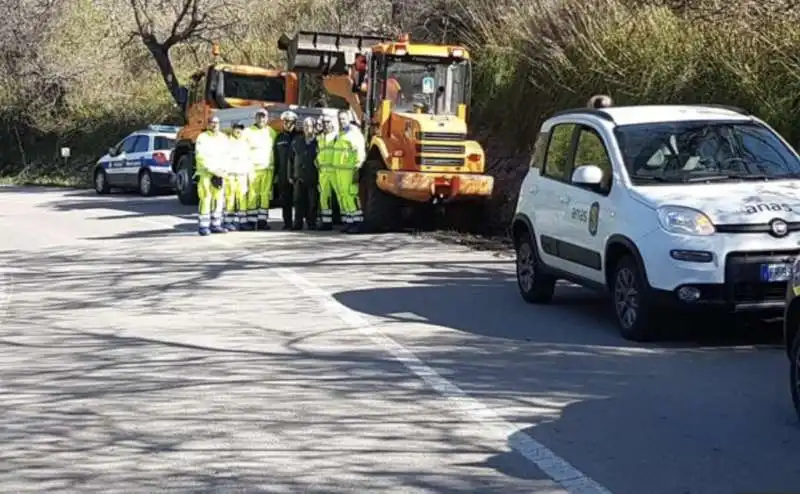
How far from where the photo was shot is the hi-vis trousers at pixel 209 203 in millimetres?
19422

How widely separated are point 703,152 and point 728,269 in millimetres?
1522

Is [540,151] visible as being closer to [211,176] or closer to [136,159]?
[211,176]

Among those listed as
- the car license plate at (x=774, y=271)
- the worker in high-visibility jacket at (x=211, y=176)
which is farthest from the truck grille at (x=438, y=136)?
the car license plate at (x=774, y=271)

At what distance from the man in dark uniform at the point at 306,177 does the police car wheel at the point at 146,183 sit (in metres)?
12.4

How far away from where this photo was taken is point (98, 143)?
4456 centimetres

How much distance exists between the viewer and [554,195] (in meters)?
11.4

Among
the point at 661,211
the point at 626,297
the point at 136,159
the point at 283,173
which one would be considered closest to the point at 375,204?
the point at 283,173

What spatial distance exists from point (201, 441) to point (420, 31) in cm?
2321

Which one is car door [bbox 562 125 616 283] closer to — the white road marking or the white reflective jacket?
the white road marking

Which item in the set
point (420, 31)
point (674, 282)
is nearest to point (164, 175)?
point (420, 31)

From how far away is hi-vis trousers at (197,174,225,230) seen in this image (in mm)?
19422

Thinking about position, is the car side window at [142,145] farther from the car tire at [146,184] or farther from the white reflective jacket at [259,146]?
the white reflective jacket at [259,146]

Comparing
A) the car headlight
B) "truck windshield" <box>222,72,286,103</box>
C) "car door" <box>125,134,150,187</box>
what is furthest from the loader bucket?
the car headlight

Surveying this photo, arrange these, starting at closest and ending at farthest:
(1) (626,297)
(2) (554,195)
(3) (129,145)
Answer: (1) (626,297), (2) (554,195), (3) (129,145)
